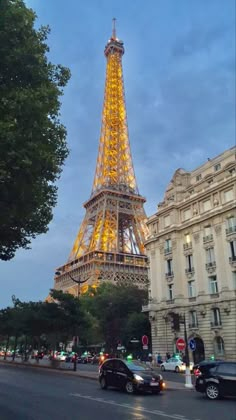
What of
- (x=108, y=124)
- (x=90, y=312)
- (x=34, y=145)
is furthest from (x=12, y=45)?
(x=108, y=124)

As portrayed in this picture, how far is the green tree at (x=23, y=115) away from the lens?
34.5ft

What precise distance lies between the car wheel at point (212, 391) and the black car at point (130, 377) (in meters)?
2.43

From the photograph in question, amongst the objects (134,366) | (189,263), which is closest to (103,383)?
(134,366)

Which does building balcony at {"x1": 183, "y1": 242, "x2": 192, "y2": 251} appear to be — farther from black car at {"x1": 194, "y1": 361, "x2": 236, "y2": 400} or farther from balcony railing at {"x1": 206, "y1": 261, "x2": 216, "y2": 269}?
black car at {"x1": 194, "y1": 361, "x2": 236, "y2": 400}

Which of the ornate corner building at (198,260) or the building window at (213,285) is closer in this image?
the ornate corner building at (198,260)

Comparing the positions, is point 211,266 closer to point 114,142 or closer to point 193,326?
point 193,326

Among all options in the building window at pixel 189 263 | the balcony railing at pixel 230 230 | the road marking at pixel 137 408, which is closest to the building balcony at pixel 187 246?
the building window at pixel 189 263

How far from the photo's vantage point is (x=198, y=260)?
48250 mm

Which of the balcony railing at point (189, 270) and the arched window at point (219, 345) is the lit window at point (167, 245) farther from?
the arched window at point (219, 345)

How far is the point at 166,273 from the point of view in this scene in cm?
5272

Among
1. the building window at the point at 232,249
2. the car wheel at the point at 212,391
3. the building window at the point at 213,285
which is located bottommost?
the car wheel at the point at 212,391

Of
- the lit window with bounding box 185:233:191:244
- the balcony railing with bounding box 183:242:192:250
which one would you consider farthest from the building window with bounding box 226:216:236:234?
the lit window with bounding box 185:233:191:244

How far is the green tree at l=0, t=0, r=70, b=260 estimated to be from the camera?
10.5 m

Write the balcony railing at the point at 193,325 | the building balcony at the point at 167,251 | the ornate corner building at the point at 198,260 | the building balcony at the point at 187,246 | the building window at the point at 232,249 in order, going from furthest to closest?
1. the building balcony at the point at 167,251
2. the building balcony at the point at 187,246
3. the balcony railing at the point at 193,325
4. the ornate corner building at the point at 198,260
5. the building window at the point at 232,249
